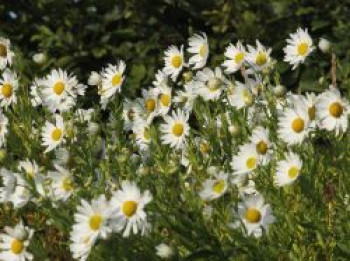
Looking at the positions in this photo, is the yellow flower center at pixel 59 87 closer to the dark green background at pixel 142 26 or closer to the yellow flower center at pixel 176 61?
the yellow flower center at pixel 176 61

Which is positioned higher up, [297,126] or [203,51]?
[203,51]

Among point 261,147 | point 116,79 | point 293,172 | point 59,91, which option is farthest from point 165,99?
point 293,172

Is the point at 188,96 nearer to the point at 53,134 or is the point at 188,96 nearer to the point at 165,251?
the point at 53,134

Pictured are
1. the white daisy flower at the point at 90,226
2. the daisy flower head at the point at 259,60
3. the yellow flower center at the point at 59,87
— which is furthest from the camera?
the yellow flower center at the point at 59,87

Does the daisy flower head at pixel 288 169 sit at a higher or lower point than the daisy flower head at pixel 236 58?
lower

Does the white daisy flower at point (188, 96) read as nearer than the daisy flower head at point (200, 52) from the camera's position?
Yes

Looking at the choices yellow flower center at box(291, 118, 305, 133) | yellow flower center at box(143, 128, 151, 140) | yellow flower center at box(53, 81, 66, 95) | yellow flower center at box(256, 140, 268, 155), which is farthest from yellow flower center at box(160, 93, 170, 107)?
yellow flower center at box(291, 118, 305, 133)

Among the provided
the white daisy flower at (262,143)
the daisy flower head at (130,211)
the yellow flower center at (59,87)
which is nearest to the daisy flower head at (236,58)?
the white daisy flower at (262,143)
